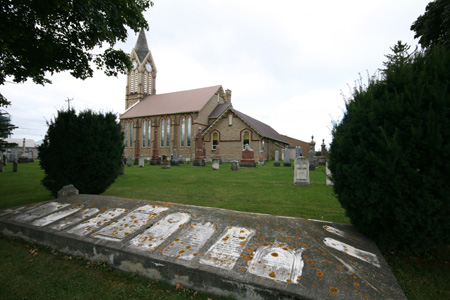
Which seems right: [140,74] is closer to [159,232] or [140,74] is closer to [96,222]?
[96,222]

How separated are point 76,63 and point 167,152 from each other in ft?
105

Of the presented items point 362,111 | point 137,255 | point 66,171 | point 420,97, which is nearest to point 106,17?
point 66,171

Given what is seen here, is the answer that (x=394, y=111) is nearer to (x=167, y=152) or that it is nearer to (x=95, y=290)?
(x=95, y=290)

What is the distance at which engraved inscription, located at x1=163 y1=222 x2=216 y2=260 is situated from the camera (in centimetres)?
A: 296

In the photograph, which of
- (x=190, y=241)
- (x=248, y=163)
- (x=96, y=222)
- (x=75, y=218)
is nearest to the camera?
(x=190, y=241)

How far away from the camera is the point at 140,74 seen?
4703cm

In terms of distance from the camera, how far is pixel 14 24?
224 inches

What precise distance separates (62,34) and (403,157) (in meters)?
9.21

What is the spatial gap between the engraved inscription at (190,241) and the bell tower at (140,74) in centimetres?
4897

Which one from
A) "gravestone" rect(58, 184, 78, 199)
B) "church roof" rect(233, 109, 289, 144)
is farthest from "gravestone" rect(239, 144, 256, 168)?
"gravestone" rect(58, 184, 78, 199)

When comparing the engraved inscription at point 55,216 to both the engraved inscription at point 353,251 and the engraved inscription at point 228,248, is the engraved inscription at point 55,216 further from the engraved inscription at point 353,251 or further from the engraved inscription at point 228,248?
the engraved inscription at point 353,251

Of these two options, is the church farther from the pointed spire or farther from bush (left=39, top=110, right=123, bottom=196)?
bush (left=39, top=110, right=123, bottom=196)

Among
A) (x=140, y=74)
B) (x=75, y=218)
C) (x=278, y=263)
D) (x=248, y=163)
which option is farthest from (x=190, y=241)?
(x=140, y=74)

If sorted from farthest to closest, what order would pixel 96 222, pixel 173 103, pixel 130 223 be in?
pixel 173 103, pixel 96 222, pixel 130 223
